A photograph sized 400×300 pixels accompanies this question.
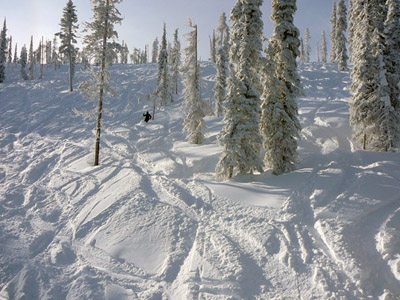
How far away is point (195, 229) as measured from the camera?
9141 millimetres

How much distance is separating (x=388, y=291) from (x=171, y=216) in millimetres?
7537

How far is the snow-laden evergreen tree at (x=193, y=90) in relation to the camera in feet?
70.9

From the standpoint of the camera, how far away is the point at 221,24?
61.8 meters

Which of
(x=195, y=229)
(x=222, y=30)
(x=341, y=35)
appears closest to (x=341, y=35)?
(x=341, y=35)

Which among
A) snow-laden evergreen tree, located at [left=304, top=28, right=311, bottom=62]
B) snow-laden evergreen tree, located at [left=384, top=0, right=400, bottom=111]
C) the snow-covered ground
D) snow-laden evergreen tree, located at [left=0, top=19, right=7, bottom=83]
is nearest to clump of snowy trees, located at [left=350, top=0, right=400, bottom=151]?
snow-laden evergreen tree, located at [left=384, top=0, right=400, bottom=111]

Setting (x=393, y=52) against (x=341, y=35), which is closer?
(x=393, y=52)

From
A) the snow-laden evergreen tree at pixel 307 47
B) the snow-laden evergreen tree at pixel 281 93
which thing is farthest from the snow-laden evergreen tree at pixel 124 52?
the snow-laden evergreen tree at pixel 307 47

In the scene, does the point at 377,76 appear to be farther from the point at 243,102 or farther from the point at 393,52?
the point at 243,102

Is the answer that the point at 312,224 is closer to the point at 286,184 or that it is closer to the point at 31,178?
A: the point at 286,184

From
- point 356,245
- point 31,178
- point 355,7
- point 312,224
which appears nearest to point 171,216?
point 312,224

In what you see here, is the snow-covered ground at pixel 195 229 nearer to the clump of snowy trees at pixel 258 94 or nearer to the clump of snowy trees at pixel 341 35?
the clump of snowy trees at pixel 258 94

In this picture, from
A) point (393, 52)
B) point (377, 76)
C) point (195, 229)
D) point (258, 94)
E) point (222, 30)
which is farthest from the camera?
point (222, 30)

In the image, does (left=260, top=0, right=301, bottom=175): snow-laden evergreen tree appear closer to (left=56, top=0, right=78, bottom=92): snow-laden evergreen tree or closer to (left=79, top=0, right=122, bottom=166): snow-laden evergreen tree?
(left=79, top=0, right=122, bottom=166): snow-laden evergreen tree

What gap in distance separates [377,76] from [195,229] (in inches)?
729
